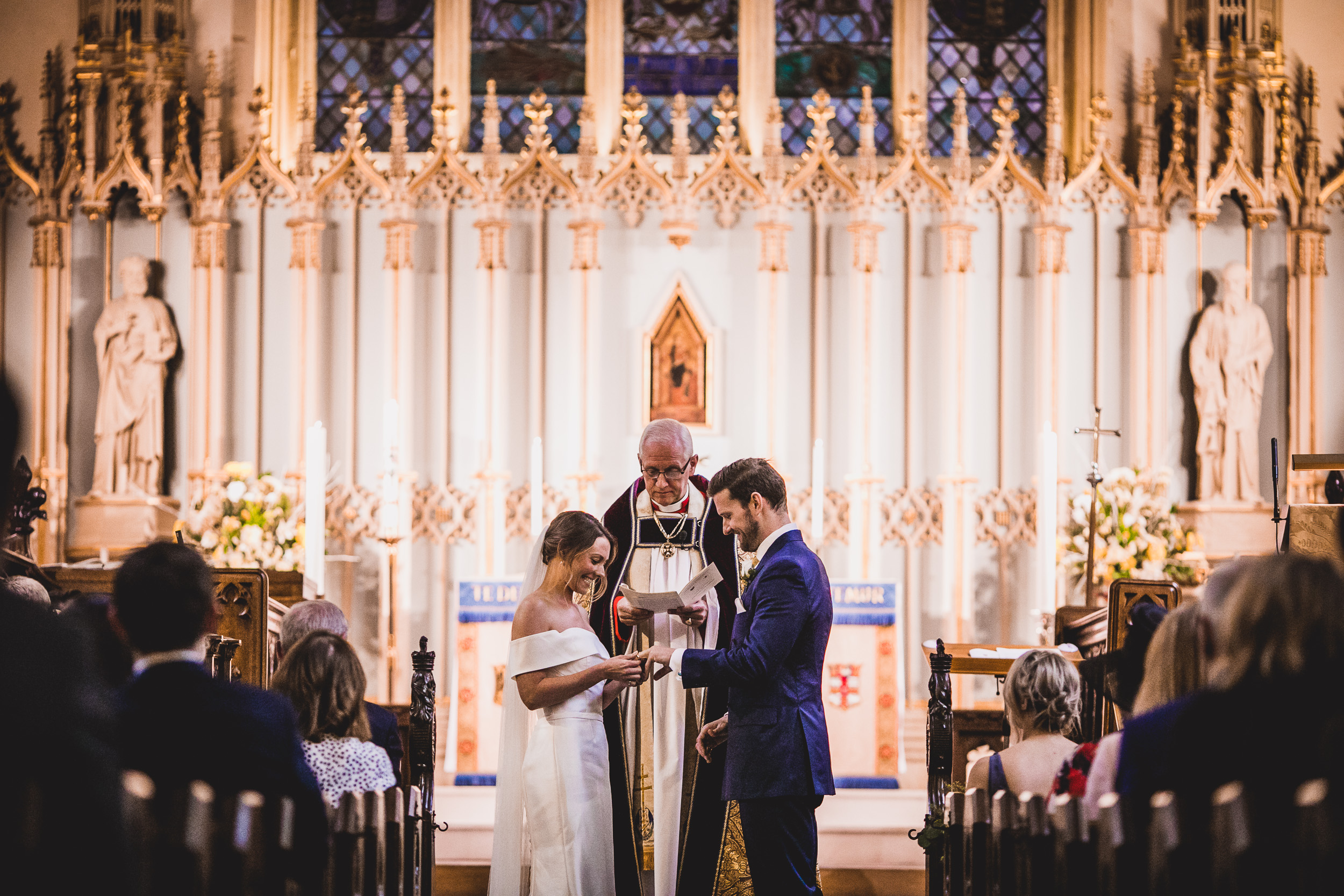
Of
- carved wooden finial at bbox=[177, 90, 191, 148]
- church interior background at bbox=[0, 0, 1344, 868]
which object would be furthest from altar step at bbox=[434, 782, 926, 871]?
carved wooden finial at bbox=[177, 90, 191, 148]

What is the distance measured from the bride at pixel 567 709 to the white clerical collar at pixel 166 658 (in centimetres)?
170

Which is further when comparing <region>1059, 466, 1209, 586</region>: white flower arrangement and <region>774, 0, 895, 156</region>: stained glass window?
<region>774, 0, 895, 156</region>: stained glass window

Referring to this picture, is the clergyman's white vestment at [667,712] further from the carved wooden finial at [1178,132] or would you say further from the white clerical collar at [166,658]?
the carved wooden finial at [1178,132]

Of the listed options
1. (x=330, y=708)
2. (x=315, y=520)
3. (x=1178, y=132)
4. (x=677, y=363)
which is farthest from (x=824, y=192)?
(x=330, y=708)

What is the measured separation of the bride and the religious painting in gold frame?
4576mm

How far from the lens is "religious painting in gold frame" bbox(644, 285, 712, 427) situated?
8.99m

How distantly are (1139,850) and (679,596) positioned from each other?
82.0 inches

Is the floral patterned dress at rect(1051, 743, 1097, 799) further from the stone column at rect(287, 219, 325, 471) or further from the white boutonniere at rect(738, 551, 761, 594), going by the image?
the stone column at rect(287, 219, 325, 471)

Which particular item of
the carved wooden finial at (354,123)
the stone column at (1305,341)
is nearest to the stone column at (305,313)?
the carved wooden finial at (354,123)

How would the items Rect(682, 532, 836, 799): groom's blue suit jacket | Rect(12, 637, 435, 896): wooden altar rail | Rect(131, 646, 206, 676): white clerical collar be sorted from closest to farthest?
Rect(12, 637, 435, 896): wooden altar rail
Rect(131, 646, 206, 676): white clerical collar
Rect(682, 532, 836, 799): groom's blue suit jacket

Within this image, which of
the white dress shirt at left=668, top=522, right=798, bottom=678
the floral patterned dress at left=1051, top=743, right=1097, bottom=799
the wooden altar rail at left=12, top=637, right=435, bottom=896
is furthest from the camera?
the white dress shirt at left=668, top=522, right=798, bottom=678

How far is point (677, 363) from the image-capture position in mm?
9039

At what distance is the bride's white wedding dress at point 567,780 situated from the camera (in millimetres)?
4293

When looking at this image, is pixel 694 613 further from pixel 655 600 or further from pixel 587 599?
pixel 587 599
